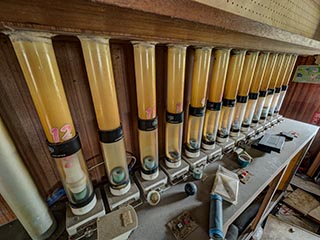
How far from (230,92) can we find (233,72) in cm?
12

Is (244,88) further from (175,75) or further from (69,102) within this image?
(69,102)

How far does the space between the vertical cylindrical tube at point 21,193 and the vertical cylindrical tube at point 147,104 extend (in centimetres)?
39

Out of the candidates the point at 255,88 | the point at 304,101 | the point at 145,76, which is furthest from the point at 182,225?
the point at 304,101

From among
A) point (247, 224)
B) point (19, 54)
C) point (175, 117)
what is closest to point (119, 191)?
point (175, 117)

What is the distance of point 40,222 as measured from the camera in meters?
0.48

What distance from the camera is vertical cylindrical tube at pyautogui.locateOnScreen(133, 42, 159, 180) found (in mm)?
487

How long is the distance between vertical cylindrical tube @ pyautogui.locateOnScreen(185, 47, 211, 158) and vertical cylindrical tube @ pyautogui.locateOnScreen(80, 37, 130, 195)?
39 cm

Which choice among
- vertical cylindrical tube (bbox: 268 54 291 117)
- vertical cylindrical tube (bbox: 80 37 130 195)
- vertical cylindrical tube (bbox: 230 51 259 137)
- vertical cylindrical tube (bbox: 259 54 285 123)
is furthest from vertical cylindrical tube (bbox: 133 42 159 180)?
vertical cylindrical tube (bbox: 268 54 291 117)

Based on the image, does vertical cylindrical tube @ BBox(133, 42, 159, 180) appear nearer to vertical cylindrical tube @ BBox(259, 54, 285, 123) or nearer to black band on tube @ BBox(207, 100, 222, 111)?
black band on tube @ BBox(207, 100, 222, 111)

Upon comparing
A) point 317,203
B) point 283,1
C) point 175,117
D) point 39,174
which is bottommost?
point 317,203

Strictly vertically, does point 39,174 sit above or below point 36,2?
below

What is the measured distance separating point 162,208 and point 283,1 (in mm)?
1644

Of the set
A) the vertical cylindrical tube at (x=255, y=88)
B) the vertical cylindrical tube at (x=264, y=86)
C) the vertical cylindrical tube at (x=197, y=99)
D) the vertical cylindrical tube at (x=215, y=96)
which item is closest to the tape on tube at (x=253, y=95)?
the vertical cylindrical tube at (x=255, y=88)

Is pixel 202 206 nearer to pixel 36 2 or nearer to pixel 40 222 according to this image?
pixel 40 222
